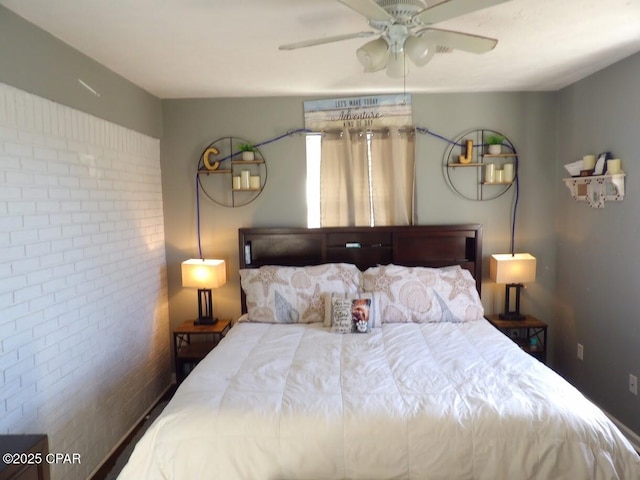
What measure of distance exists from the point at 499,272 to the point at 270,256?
1.82 m

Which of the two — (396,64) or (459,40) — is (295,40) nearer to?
(396,64)

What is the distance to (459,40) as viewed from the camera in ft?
5.43

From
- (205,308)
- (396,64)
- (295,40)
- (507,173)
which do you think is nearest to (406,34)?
(396,64)

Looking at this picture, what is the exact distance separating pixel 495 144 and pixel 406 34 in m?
1.95

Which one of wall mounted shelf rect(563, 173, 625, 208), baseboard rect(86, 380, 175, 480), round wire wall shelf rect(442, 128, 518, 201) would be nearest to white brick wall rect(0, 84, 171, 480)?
baseboard rect(86, 380, 175, 480)

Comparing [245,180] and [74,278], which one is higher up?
[245,180]

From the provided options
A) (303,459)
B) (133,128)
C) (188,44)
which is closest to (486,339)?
(303,459)

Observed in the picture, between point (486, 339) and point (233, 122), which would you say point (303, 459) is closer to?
point (486, 339)

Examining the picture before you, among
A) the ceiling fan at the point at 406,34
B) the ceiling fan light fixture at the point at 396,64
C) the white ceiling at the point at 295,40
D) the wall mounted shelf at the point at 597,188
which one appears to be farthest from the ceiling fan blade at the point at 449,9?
the wall mounted shelf at the point at 597,188

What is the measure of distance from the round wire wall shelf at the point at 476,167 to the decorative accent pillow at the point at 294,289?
1.18 m

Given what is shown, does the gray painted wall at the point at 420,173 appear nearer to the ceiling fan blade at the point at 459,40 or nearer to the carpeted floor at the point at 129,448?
the carpeted floor at the point at 129,448

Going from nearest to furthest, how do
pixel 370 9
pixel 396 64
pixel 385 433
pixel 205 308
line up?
pixel 370 9, pixel 385 433, pixel 396 64, pixel 205 308

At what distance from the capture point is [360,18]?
1927mm

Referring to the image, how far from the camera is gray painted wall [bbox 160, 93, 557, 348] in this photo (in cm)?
333
